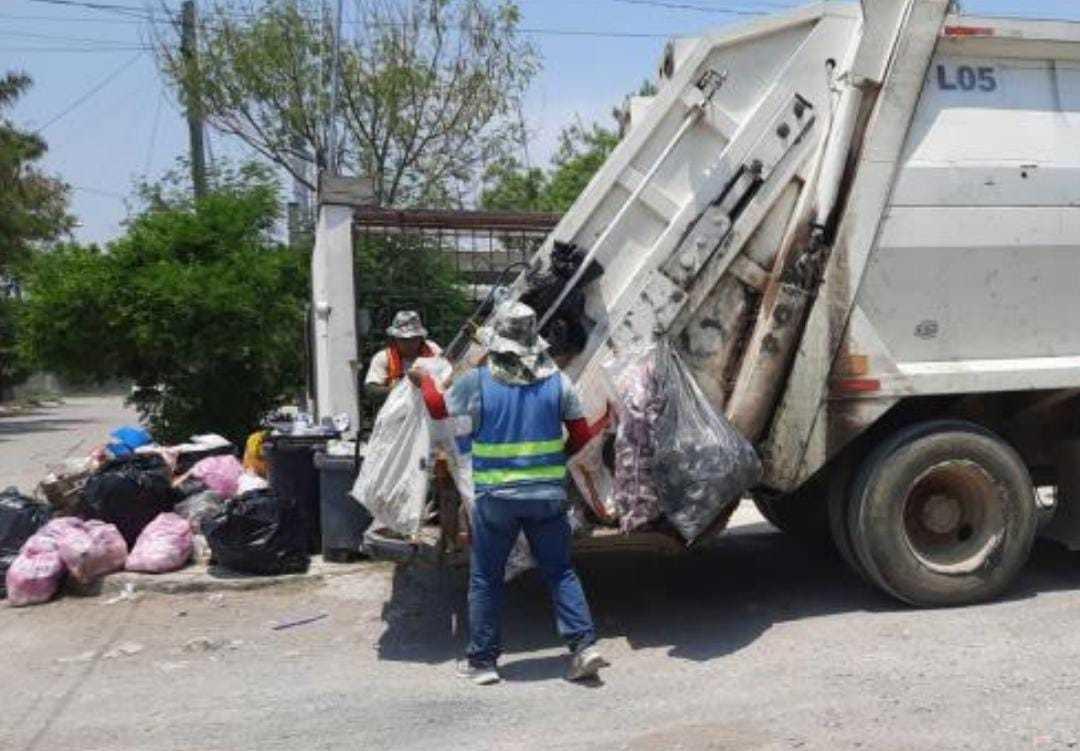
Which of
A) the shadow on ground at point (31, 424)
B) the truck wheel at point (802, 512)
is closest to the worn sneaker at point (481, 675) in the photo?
the truck wheel at point (802, 512)

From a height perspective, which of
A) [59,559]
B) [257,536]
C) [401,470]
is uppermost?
[401,470]

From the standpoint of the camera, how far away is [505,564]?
523 cm

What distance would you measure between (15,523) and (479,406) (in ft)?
11.4

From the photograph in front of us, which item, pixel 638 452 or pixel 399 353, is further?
pixel 399 353

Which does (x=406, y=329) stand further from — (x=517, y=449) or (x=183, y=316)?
(x=183, y=316)

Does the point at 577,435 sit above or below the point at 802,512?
above

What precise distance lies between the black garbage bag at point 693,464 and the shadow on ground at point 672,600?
2.05ft

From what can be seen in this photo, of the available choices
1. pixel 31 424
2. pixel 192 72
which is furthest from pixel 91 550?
pixel 31 424

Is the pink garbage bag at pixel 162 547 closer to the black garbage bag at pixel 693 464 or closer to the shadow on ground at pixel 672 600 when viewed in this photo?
the shadow on ground at pixel 672 600

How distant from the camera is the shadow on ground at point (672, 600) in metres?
5.62

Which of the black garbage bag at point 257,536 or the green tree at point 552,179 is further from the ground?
the green tree at point 552,179

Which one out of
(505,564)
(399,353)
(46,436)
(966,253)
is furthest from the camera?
(46,436)

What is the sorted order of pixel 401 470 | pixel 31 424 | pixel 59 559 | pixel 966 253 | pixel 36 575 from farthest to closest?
pixel 31 424 < pixel 59 559 < pixel 36 575 < pixel 966 253 < pixel 401 470

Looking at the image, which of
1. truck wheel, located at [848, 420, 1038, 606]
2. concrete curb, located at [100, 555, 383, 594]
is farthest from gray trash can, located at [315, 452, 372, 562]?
truck wheel, located at [848, 420, 1038, 606]
